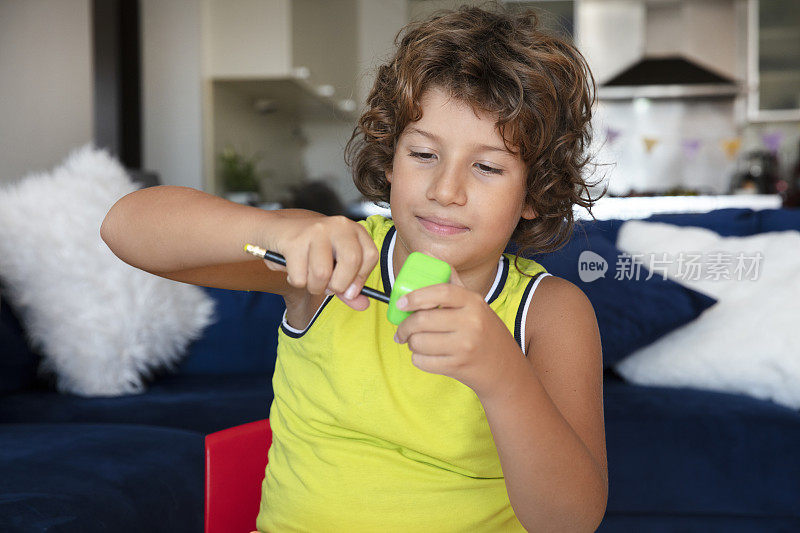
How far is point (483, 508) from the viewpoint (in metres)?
0.84

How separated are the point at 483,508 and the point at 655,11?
5268mm

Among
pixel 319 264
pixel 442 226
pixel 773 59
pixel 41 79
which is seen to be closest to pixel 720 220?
pixel 442 226

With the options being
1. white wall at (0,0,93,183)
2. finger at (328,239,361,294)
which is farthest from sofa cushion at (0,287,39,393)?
white wall at (0,0,93,183)

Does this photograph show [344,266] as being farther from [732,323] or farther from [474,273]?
[732,323]

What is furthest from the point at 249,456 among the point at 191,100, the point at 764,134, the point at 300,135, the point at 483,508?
the point at 764,134

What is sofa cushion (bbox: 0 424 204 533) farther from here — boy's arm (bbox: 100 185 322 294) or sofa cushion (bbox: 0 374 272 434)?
Result: boy's arm (bbox: 100 185 322 294)

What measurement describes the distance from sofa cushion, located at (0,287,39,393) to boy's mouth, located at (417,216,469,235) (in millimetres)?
1018

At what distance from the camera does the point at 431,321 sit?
1.83 feet

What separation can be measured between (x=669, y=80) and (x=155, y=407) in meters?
4.59

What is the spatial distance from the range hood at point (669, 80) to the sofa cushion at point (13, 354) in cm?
452

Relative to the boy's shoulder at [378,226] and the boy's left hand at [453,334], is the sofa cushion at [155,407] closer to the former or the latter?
the boy's shoulder at [378,226]

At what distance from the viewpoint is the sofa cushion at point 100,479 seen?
874 mm

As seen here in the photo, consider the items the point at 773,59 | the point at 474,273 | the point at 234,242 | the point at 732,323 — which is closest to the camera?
the point at 234,242

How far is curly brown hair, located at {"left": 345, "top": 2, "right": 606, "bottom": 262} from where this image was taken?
836mm
